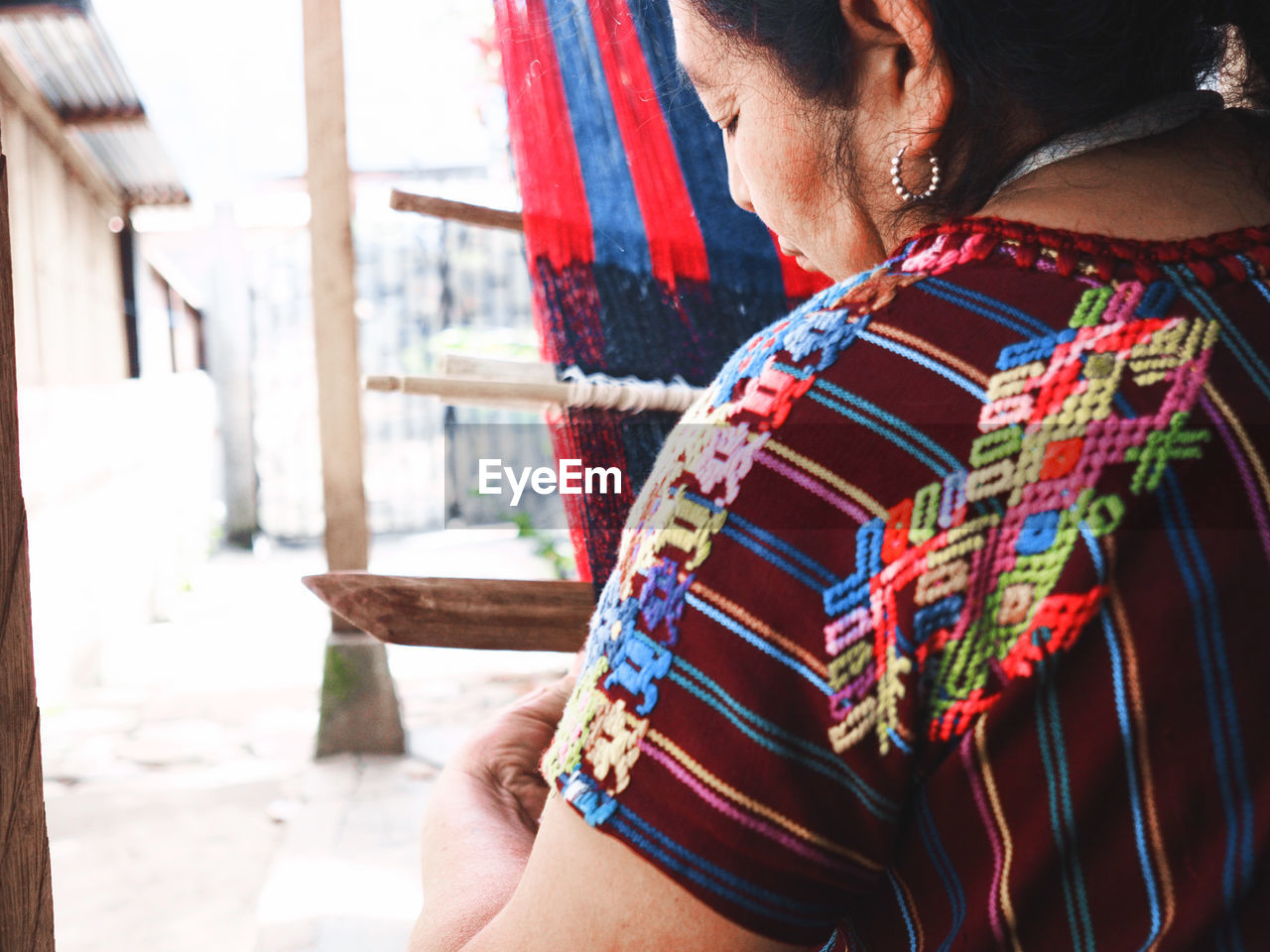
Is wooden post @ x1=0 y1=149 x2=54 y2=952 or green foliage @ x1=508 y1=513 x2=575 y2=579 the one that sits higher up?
wooden post @ x1=0 y1=149 x2=54 y2=952

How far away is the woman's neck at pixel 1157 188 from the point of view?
1.67 feet

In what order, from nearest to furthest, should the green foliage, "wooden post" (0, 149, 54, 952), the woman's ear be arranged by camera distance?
the woman's ear < "wooden post" (0, 149, 54, 952) < the green foliage

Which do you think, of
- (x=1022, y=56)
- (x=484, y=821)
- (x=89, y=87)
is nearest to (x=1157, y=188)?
(x=1022, y=56)

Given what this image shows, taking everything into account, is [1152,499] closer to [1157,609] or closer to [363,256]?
[1157,609]

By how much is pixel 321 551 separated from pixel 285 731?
3386mm

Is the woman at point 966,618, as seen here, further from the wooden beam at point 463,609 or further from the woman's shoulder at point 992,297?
the wooden beam at point 463,609

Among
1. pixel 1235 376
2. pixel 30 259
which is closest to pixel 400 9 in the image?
pixel 30 259

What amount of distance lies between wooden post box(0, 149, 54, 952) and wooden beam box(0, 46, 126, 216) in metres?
3.45

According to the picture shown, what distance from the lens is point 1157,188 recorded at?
525mm

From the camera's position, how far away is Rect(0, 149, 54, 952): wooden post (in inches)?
26.4

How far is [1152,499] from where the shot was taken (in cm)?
45

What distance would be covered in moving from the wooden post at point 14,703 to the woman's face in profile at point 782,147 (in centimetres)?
49

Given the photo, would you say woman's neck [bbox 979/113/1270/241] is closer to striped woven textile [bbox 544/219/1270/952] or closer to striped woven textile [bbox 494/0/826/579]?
striped woven textile [bbox 544/219/1270/952]

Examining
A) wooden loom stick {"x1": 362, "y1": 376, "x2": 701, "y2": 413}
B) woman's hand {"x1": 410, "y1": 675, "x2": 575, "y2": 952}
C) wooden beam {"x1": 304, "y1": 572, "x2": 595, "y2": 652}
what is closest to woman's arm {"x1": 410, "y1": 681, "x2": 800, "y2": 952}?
woman's hand {"x1": 410, "y1": 675, "x2": 575, "y2": 952}
